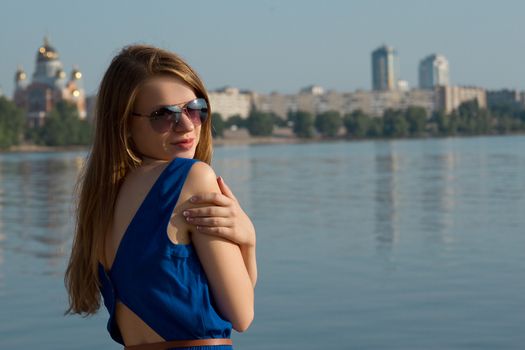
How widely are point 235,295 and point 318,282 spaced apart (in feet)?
24.7

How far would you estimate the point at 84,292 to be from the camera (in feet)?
7.35

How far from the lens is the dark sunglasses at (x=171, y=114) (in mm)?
2121

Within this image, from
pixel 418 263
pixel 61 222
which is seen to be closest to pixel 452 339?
pixel 418 263

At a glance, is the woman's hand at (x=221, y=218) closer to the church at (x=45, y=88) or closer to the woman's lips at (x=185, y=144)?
the woman's lips at (x=185, y=144)

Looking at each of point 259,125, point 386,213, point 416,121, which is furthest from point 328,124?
point 386,213

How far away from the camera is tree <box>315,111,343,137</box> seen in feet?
572

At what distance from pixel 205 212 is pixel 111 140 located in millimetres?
252

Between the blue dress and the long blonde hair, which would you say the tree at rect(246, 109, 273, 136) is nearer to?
the long blonde hair

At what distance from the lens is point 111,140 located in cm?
214

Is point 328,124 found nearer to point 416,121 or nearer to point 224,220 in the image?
point 416,121

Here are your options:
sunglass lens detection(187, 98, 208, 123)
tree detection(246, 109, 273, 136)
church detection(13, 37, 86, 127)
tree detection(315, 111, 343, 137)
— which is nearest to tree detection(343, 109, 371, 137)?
tree detection(315, 111, 343, 137)

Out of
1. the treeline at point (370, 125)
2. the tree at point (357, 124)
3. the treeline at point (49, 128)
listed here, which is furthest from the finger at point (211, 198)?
the tree at point (357, 124)

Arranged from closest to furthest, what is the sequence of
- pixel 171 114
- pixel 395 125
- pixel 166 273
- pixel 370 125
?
pixel 166 273 < pixel 171 114 < pixel 395 125 < pixel 370 125

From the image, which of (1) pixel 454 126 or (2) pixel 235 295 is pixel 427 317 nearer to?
(2) pixel 235 295
